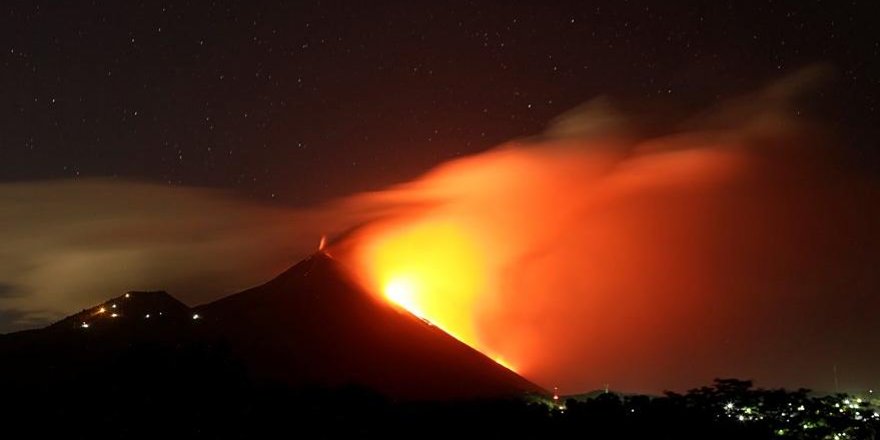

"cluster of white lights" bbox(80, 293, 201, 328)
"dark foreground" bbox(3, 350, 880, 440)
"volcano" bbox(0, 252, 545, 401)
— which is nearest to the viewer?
"dark foreground" bbox(3, 350, 880, 440)

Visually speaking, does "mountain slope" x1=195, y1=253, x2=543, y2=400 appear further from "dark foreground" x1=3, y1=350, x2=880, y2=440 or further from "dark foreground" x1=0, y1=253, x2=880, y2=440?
"dark foreground" x1=3, y1=350, x2=880, y2=440

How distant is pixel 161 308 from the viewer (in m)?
107

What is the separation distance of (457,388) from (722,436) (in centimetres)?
7603

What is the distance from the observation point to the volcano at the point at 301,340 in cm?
7919

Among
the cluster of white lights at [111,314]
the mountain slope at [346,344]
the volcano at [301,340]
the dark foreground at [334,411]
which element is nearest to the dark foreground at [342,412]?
the dark foreground at [334,411]

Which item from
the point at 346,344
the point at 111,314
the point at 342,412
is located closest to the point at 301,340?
the point at 346,344

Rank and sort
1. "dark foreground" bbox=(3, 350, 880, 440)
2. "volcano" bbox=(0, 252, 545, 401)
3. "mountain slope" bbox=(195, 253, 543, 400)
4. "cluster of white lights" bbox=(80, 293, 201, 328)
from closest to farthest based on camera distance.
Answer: "dark foreground" bbox=(3, 350, 880, 440) → "volcano" bbox=(0, 252, 545, 401) → "cluster of white lights" bbox=(80, 293, 201, 328) → "mountain slope" bbox=(195, 253, 543, 400)

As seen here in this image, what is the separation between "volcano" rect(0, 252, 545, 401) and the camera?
7919 cm

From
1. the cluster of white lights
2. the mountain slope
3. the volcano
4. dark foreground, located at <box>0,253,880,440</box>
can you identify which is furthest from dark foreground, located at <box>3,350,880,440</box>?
the cluster of white lights

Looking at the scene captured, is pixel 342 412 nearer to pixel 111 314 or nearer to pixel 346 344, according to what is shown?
pixel 111 314

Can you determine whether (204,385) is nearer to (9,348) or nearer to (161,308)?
(9,348)

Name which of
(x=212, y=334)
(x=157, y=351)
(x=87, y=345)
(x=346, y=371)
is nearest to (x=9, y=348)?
(x=87, y=345)

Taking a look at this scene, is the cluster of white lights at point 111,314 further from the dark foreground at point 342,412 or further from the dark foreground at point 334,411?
the dark foreground at point 342,412

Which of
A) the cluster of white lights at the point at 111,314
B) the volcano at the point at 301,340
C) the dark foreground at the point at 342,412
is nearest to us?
the dark foreground at the point at 342,412
